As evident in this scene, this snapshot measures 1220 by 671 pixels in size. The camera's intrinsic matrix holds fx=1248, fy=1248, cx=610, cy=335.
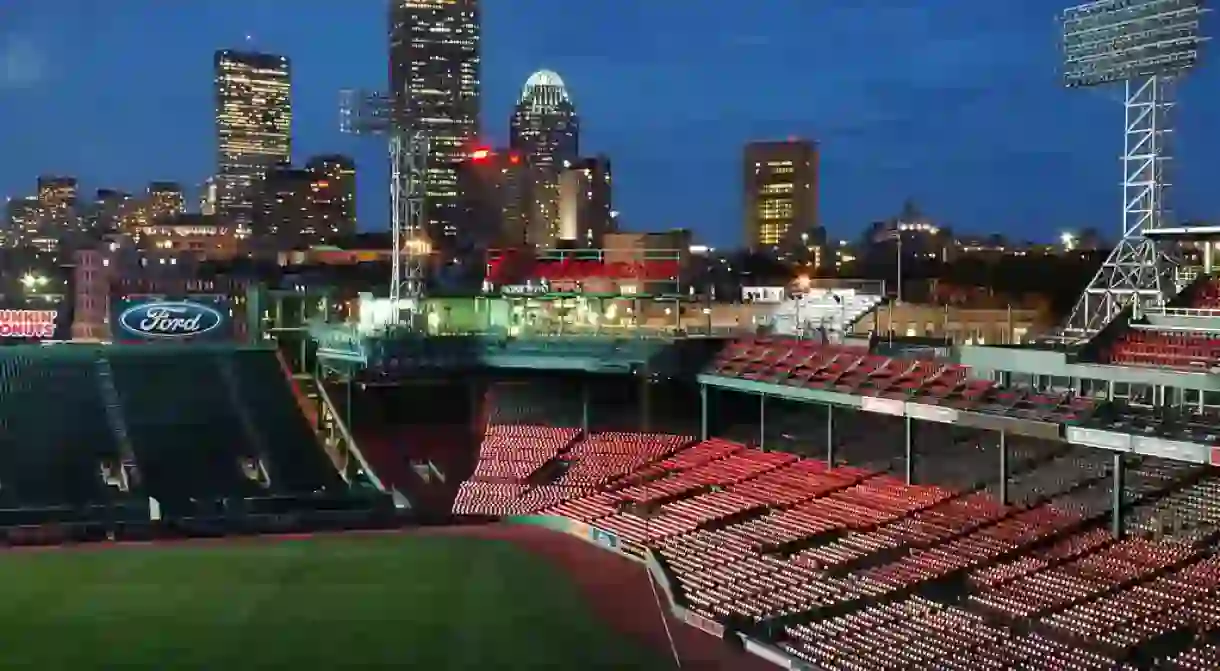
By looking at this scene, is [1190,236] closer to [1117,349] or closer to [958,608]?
[1117,349]

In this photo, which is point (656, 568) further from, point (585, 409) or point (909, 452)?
point (585, 409)

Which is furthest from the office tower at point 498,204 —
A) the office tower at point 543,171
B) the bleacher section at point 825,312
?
the bleacher section at point 825,312

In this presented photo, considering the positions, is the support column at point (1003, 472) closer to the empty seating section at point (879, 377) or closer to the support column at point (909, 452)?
the empty seating section at point (879, 377)

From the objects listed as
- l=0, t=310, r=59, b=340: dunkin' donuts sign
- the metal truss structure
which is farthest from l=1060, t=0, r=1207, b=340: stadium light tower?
l=0, t=310, r=59, b=340: dunkin' donuts sign

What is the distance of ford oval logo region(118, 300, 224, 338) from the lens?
45406mm

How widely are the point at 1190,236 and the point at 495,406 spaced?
2253cm

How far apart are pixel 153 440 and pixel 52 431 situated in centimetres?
300

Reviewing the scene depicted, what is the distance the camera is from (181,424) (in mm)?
39812

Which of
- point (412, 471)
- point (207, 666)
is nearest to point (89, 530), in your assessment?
point (412, 471)

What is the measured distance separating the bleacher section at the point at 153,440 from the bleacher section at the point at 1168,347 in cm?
2045

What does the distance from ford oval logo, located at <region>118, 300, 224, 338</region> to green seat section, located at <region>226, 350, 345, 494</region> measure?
2.01 meters

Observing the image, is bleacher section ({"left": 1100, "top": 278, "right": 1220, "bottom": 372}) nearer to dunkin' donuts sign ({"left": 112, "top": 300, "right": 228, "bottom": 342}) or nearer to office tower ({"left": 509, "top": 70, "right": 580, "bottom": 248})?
dunkin' donuts sign ({"left": 112, "top": 300, "right": 228, "bottom": 342})

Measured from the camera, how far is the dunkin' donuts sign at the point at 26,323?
152 ft

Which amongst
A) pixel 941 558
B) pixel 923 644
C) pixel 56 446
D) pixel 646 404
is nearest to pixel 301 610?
pixel 923 644
